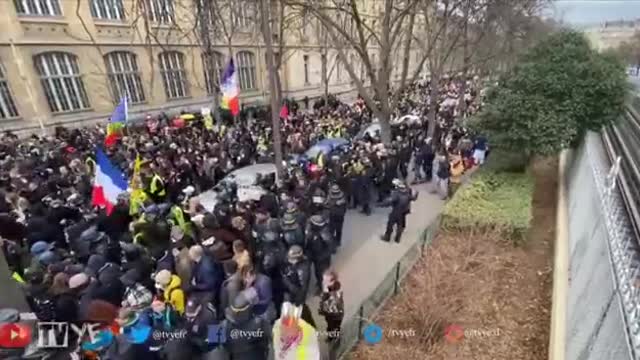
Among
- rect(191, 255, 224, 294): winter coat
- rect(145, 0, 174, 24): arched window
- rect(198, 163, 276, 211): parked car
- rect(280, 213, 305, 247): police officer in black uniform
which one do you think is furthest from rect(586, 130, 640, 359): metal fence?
rect(145, 0, 174, 24): arched window

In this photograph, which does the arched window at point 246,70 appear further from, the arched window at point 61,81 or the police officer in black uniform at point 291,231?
the police officer in black uniform at point 291,231

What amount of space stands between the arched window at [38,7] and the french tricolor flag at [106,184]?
56.8 feet

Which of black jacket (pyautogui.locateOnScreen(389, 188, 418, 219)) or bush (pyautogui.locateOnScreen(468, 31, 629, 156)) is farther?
bush (pyautogui.locateOnScreen(468, 31, 629, 156))

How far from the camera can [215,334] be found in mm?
4324

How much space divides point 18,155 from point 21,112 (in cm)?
861

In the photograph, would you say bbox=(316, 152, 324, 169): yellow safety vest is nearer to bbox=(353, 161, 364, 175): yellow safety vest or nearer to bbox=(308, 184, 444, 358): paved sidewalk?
bbox=(353, 161, 364, 175): yellow safety vest

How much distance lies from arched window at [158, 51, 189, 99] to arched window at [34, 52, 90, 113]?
5.21m

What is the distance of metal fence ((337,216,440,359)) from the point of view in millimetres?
5762

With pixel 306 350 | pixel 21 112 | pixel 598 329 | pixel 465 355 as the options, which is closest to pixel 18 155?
pixel 21 112

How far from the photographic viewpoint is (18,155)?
503 inches

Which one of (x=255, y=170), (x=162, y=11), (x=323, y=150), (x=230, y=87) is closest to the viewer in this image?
(x=162, y=11)

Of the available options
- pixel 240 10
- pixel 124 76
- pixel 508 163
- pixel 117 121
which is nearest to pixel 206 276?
pixel 117 121

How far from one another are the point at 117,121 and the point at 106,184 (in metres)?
6.61

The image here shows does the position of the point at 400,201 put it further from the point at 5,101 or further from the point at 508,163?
the point at 5,101
